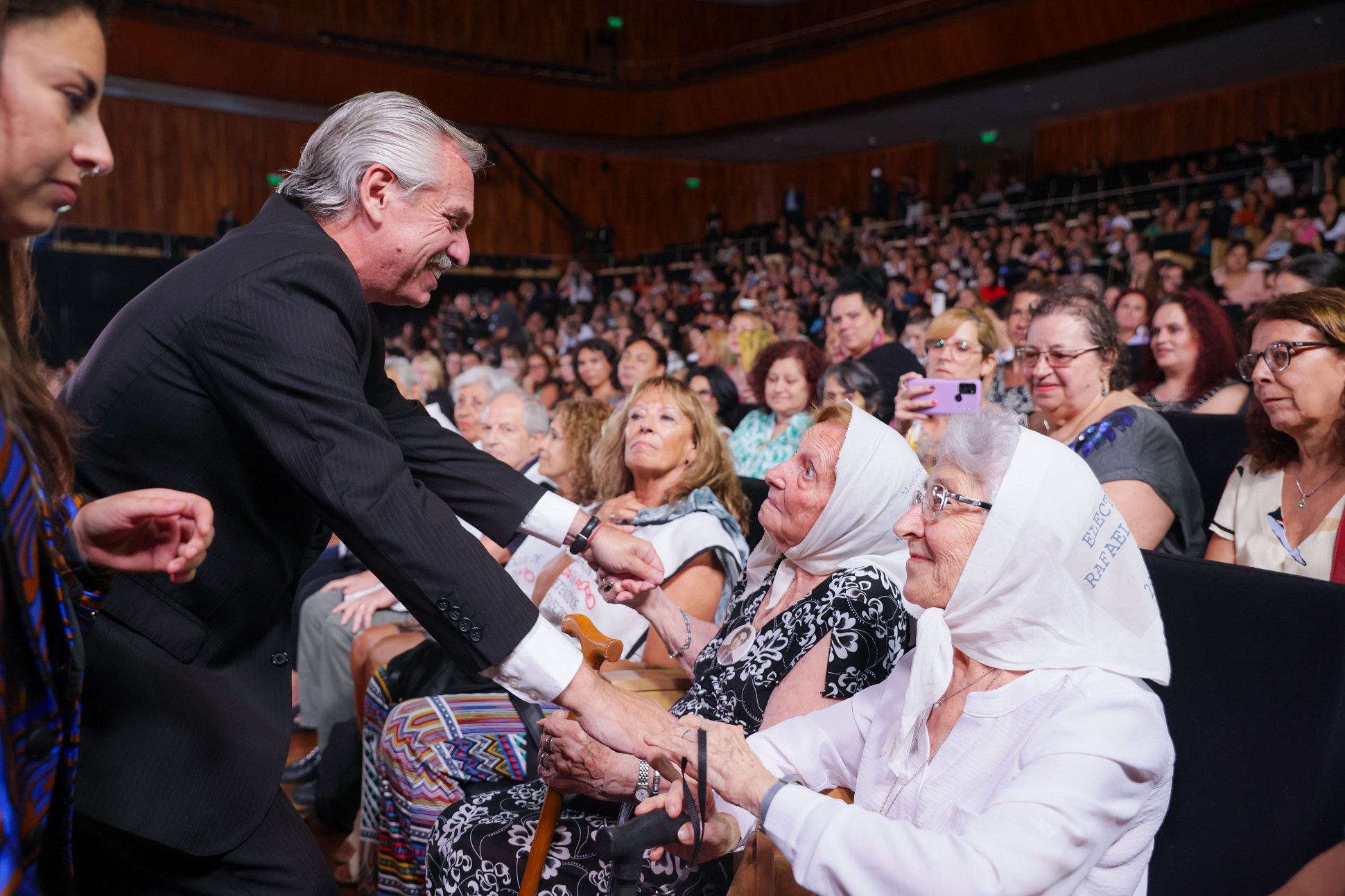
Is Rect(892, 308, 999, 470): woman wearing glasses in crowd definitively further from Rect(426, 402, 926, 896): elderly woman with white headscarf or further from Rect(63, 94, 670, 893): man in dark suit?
Rect(63, 94, 670, 893): man in dark suit

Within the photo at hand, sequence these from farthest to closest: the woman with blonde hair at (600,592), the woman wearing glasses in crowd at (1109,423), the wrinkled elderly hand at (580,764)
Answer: the woman wearing glasses in crowd at (1109,423) < the woman with blonde hair at (600,592) < the wrinkled elderly hand at (580,764)

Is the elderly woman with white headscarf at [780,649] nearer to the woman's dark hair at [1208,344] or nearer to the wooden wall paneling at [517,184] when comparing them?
the woman's dark hair at [1208,344]

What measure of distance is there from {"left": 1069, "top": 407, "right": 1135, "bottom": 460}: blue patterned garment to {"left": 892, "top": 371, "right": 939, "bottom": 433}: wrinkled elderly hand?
1.55 feet

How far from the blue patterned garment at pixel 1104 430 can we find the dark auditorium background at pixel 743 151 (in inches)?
84.2

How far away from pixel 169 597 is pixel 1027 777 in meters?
1.06

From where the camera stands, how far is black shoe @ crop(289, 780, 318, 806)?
10.3 ft

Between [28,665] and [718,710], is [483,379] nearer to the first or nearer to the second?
[718,710]

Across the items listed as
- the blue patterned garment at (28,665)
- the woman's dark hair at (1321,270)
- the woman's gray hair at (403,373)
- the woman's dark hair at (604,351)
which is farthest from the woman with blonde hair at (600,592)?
the woman's dark hair at (604,351)

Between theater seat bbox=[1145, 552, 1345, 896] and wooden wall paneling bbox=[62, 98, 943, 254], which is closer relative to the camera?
theater seat bbox=[1145, 552, 1345, 896]

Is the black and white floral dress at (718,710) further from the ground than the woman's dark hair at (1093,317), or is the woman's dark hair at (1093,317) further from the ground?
the woman's dark hair at (1093,317)

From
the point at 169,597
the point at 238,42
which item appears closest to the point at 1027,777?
the point at 169,597

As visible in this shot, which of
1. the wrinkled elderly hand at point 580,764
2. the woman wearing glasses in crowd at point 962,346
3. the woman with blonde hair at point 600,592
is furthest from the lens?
the woman wearing glasses in crowd at point 962,346

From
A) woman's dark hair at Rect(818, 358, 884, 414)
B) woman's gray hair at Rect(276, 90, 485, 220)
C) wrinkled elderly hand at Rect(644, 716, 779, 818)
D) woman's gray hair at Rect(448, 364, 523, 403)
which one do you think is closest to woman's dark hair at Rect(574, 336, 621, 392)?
woman's gray hair at Rect(448, 364, 523, 403)

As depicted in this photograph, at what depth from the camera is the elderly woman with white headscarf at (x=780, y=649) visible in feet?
5.44
